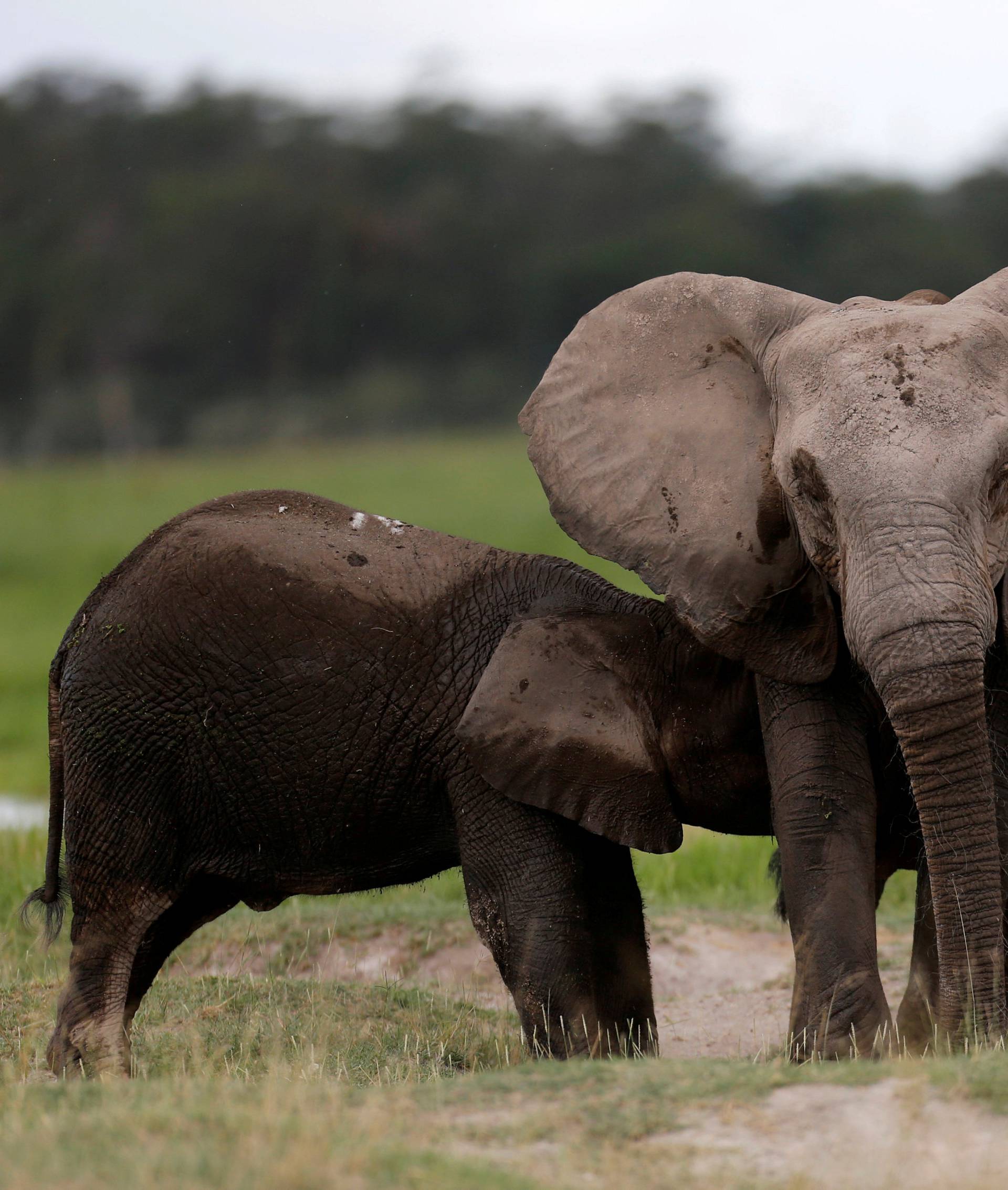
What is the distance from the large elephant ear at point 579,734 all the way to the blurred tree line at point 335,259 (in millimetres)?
Answer: 44210

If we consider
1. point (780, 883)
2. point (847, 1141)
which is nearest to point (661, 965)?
point (780, 883)

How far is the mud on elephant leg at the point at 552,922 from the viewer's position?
5699 millimetres

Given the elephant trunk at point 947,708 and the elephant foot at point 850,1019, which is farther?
the elephant foot at point 850,1019

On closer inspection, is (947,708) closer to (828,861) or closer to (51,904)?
(828,861)

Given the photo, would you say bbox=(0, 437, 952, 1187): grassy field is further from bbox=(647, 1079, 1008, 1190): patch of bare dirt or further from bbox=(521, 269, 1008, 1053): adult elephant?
bbox=(521, 269, 1008, 1053): adult elephant

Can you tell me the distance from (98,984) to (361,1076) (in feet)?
3.32

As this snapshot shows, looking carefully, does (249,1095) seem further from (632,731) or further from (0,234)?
(0,234)

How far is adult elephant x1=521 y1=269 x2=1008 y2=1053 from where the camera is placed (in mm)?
4676

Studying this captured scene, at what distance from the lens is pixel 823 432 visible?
16.1ft

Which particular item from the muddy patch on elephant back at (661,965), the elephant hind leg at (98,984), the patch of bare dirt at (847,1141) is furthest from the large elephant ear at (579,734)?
the muddy patch on elephant back at (661,965)

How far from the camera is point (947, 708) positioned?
4.64 m

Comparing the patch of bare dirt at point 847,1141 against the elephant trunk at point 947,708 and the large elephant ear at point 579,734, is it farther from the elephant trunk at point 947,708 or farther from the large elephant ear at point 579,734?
the large elephant ear at point 579,734

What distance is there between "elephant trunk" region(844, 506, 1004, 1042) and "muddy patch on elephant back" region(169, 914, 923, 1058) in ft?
8.51

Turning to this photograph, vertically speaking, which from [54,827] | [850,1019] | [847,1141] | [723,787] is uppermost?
[54,827]
